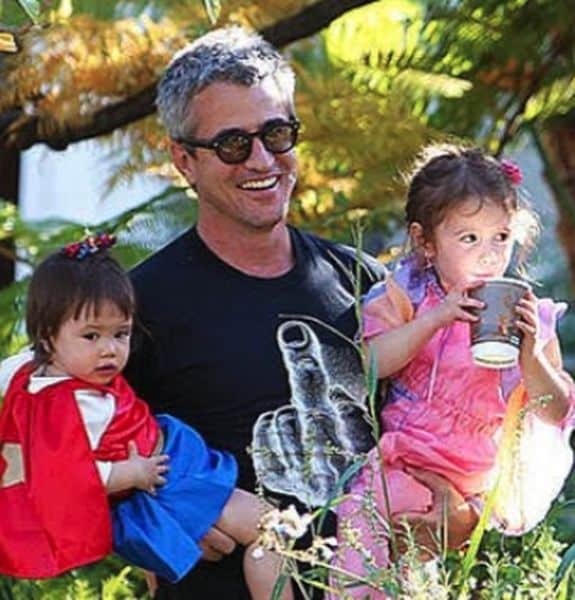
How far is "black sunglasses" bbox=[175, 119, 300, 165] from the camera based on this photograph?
11.9ft

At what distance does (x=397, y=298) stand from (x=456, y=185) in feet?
0.80

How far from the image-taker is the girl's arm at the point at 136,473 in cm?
350

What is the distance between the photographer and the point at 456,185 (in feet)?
11.6

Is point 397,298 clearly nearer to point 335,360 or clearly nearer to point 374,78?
point 335,360

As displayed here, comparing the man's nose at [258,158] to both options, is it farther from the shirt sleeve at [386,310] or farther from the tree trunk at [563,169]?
the tree trunk at [563,169]

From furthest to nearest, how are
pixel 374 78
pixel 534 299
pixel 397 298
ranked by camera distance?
pixel 374 78, pixel 397 298, pixel 534 299

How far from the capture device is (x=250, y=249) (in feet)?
12.3

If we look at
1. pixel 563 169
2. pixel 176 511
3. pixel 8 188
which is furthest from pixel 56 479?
pixel 563 169

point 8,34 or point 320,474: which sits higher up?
point 8,34

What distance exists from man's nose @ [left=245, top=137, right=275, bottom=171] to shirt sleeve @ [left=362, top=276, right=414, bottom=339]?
0.31 m

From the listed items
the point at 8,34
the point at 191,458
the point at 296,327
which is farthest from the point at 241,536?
the point at 8,34

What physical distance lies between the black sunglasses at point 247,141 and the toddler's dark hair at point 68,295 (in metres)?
0.29

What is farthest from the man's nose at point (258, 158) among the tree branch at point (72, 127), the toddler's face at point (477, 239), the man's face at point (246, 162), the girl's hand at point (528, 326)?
the tree branch at point (72, 127)

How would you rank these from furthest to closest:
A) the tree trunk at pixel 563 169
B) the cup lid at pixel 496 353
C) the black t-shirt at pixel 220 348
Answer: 1. the tree trunk at pixel 563 169
2. the black t-shirt at pixel 220 348
3. the cup lid at pixel 496 353
